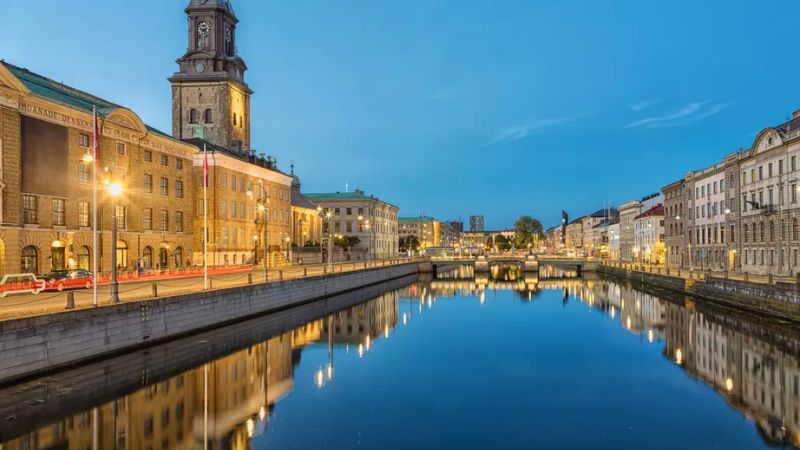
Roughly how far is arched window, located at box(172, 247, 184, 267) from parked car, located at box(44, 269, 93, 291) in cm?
2191

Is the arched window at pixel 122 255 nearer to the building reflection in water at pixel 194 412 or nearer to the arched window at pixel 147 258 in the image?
the arched window at pixel 147 258

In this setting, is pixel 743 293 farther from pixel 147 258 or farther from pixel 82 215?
pixel 82 215

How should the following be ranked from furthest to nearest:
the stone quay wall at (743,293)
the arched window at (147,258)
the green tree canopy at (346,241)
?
the green tree canopy at (346,241) < the arched window at (147,258) < the stone quay wall at (743,293)

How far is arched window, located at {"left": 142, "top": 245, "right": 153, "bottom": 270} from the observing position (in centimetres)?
5562

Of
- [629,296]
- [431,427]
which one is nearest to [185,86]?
[629,296]

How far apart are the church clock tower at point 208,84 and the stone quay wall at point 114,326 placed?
5096 centimetres

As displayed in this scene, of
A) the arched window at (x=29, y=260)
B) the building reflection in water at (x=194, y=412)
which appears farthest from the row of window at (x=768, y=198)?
the arched window at (x=29, y=260)

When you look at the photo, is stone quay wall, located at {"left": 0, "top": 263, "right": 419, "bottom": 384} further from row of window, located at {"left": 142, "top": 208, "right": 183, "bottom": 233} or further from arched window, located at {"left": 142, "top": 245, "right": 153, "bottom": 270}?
row of window, located at {"left": 142, "top": 208, "right": 183, "bottom": 233}

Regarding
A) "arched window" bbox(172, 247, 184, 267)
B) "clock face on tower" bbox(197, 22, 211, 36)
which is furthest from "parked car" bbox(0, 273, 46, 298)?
"clock face on tower" bbox(197, 22, 211, 36)

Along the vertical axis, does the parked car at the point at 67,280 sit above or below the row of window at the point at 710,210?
below

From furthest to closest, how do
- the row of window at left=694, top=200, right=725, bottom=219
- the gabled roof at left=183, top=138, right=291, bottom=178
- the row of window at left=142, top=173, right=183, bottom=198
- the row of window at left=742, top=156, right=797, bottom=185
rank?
the row of window at left=694, top=200, right=725, bottom=219, the gabled roof at left=183, top=138, right=291, bottom=178, the row of window at left=742, top=156, right=797, bottom=185, the row of window at left=142, top=173, right=183, bottom=198

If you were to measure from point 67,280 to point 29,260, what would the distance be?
8.53 meters

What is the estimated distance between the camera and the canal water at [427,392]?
1883cm

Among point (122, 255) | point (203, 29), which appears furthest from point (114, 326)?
point (203, 29)
